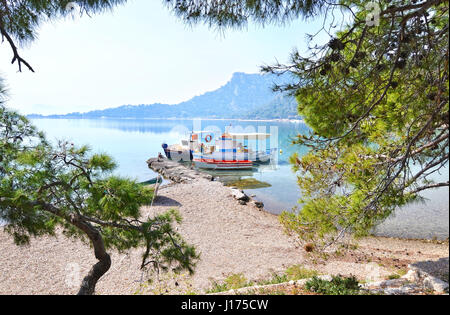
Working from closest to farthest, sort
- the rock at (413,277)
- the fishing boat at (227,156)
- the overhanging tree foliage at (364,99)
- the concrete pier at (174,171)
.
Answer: the overhanging tree foliage at (364,99)
the rock at (413,277)
the concrete pier at (174,171)
the fishing boat at (227,156)

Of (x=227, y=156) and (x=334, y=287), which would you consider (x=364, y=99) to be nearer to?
(x=334, y=287)

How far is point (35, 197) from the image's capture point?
199cm

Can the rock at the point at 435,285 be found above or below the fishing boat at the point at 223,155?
above

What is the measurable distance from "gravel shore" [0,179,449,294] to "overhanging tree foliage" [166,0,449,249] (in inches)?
66.2

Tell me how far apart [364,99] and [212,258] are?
152 inches

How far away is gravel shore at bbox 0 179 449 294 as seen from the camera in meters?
4.12

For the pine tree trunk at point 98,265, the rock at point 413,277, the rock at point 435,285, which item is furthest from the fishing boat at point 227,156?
the pine tree trunk at point 98,265

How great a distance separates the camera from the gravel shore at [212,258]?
4.12m

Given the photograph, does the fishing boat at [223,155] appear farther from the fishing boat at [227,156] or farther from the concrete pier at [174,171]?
the concrete pier at [174,171]

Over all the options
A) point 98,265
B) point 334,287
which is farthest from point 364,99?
point 98,265

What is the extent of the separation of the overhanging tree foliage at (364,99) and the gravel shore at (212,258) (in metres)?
1.68

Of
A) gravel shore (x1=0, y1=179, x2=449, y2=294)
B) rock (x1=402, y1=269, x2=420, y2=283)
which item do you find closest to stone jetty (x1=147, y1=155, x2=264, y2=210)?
gravel shore (x1=0, y1=179, x2=449, y2=294)

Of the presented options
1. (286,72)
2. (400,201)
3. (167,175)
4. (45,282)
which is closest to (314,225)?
(400,201)
